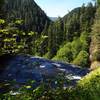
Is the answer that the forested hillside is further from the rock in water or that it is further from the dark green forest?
the rock in water

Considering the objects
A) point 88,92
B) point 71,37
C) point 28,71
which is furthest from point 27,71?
point 71,37

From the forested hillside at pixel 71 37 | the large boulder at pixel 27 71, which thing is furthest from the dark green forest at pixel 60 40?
the large boulder at pixel 27 71

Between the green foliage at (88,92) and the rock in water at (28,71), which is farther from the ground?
→ the green foliage at (88,92)

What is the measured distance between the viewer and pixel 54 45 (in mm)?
131500

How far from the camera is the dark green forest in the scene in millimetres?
6512

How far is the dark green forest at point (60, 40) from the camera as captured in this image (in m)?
6.51

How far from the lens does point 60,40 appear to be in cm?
13300

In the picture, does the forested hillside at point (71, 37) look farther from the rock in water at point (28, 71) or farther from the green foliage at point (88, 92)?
the green foliage at point (88, 92)

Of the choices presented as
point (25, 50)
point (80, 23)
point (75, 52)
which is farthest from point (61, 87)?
point (80, 23)

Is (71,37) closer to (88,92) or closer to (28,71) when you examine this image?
(28,71)

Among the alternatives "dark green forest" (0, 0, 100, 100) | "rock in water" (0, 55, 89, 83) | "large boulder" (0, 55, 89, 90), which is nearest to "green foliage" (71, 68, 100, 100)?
"dark green forest" (0, 0, 100, 100)

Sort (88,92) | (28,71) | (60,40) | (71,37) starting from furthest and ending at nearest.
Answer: (60,40) < (71,37) < (28,71) < (88,92)

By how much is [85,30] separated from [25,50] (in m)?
109

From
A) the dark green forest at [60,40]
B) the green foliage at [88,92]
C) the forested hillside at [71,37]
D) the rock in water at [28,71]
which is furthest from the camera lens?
the forested hillside at [71,37]
